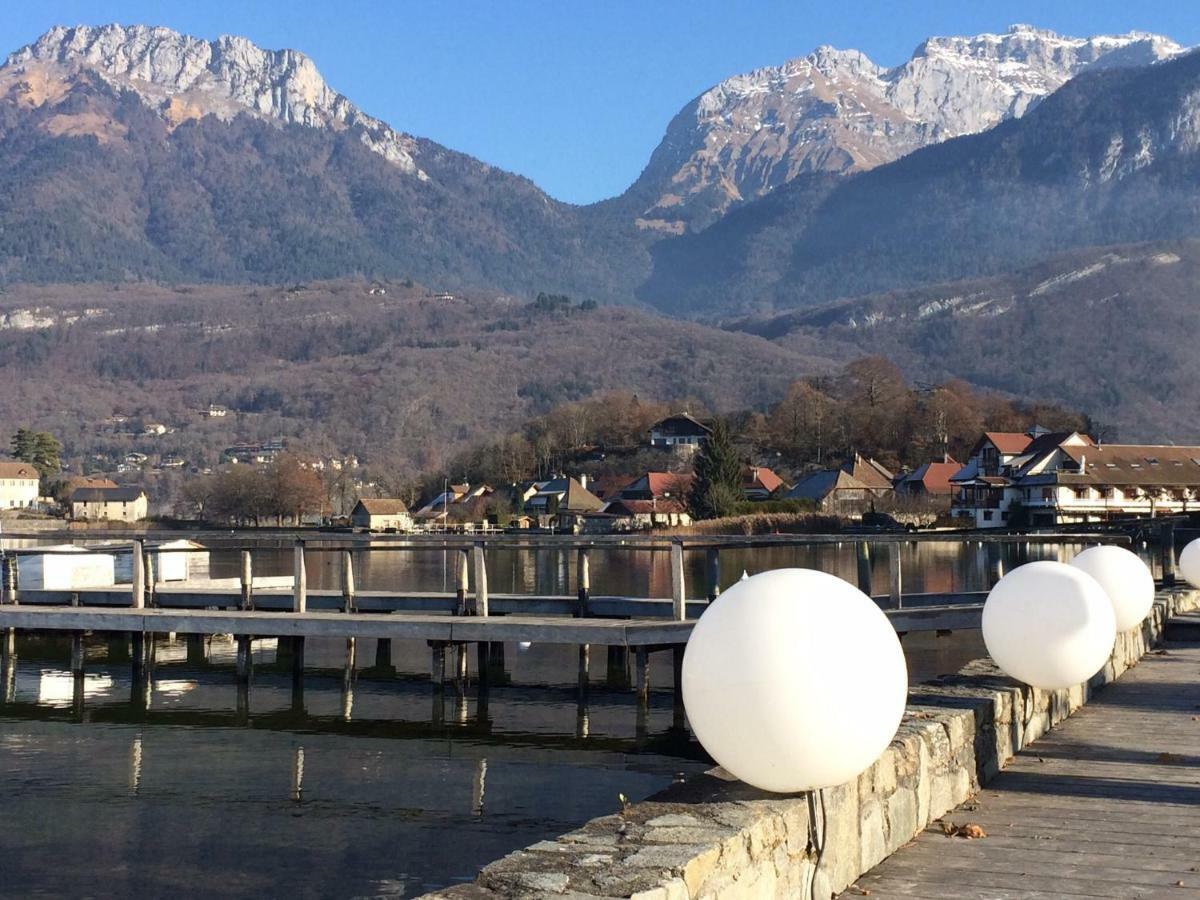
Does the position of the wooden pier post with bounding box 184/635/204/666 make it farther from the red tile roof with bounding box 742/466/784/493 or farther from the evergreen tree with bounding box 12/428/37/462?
the evergreen tree with bounding box 12/428/37/462

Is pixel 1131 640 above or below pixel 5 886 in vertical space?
above

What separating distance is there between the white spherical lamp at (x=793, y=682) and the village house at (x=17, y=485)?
187978 mm

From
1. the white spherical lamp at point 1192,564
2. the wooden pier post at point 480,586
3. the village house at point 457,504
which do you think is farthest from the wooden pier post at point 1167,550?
the village house at point 457,504

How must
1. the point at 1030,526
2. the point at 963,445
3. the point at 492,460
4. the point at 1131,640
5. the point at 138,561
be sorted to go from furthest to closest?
the point at 492,460 → the point at 963,445 → the point at 1030,526 → the point at 138,561 → the point at 1131,640

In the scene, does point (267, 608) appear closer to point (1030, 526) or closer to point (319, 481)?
point (1030, 526)

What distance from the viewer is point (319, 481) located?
15550 cm

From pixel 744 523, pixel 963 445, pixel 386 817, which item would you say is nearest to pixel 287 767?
pixel 386 817

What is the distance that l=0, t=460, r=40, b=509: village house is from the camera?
600 ft

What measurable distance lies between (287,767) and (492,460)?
443 ft

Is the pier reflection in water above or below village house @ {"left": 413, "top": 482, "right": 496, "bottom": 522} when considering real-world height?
below

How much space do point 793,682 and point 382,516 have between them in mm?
128813

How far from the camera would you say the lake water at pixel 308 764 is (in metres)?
13.3

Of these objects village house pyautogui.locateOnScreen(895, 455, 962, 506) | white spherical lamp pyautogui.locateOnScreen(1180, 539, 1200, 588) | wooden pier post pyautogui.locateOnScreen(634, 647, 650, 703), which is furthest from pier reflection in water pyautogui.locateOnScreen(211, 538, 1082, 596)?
village house pyautogui.locateOnScreen(895, 455, 962, 506)

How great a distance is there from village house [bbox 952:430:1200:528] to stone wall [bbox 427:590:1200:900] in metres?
89.7
